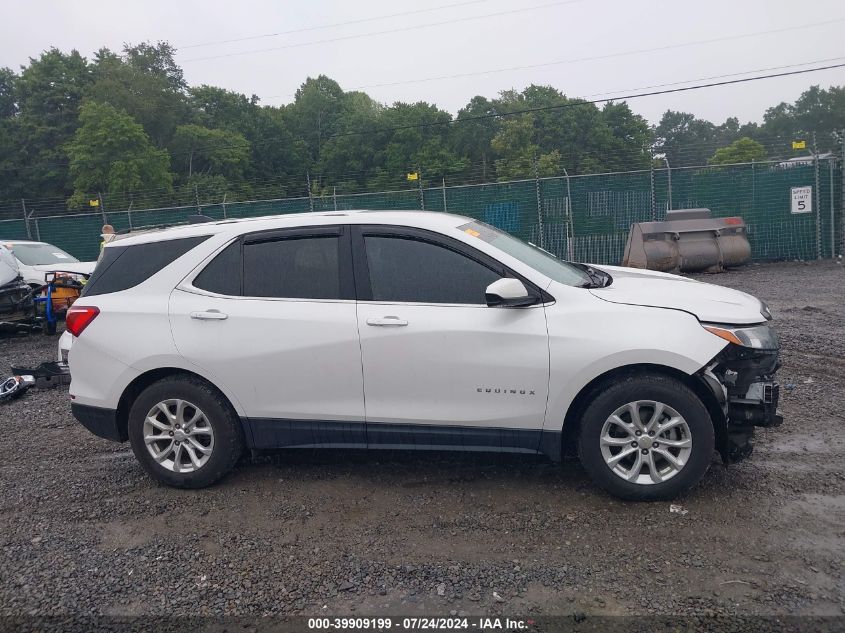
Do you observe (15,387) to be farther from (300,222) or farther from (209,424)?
(300,222)

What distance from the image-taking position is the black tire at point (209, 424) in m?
4.50

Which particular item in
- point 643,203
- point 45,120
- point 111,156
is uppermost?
point 45,120

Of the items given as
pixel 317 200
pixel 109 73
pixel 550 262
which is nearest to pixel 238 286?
pixel 550 262

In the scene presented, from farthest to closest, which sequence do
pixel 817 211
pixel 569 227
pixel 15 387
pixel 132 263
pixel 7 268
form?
pixel 569 227
pixel 817 211
pixel 7 268
pixel 15 387
pixel 132 263

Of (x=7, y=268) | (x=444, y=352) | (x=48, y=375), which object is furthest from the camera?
(x=7, y=268)

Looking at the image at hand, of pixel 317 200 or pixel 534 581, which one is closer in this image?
pixel 534 581

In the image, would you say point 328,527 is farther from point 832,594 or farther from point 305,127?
point 305,127

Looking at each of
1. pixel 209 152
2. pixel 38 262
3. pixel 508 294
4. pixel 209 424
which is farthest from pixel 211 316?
pixel 209 152

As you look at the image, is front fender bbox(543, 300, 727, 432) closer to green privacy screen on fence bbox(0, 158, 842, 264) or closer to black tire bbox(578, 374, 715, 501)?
black tire bbox(578, 374, 715, 501)

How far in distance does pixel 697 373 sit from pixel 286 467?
2.86m

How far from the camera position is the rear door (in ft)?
14.2

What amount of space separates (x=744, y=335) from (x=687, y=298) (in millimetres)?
408

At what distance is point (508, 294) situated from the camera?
3982 millimetres

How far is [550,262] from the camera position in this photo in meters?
4.83
